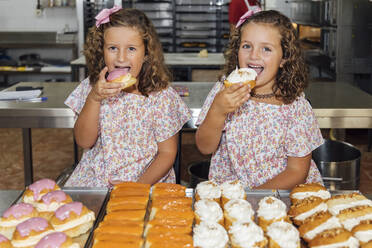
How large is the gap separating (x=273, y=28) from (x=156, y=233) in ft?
3.53

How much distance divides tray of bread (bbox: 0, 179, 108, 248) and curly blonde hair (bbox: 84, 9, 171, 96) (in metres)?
0.75

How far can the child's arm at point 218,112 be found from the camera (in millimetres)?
1738

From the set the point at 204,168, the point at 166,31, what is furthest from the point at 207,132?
the point at 166,31

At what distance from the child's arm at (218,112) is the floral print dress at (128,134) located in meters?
0.23

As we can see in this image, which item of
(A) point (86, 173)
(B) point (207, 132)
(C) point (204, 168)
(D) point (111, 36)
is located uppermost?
(D) point (111, 36)

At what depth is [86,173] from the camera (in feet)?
7.26

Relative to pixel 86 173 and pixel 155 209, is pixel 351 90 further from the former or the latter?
pixel 155 209

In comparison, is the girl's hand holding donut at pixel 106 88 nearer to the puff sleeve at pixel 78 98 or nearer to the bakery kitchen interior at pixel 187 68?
the puff sleeve at pixel 78 98

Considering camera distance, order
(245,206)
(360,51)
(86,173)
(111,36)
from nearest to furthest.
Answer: (245,206) < (111,36) < (86,173) < (360,51)

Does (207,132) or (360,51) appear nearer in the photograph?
(207,132)

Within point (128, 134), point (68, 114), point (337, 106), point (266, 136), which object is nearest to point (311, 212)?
point (266, 136)

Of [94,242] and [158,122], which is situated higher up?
[158,122]

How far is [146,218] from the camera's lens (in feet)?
4.66

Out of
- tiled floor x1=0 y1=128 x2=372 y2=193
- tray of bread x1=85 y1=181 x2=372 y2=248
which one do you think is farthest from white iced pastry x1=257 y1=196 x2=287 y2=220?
tiled floor x1=0 y1=128 x2=372 y2=193
